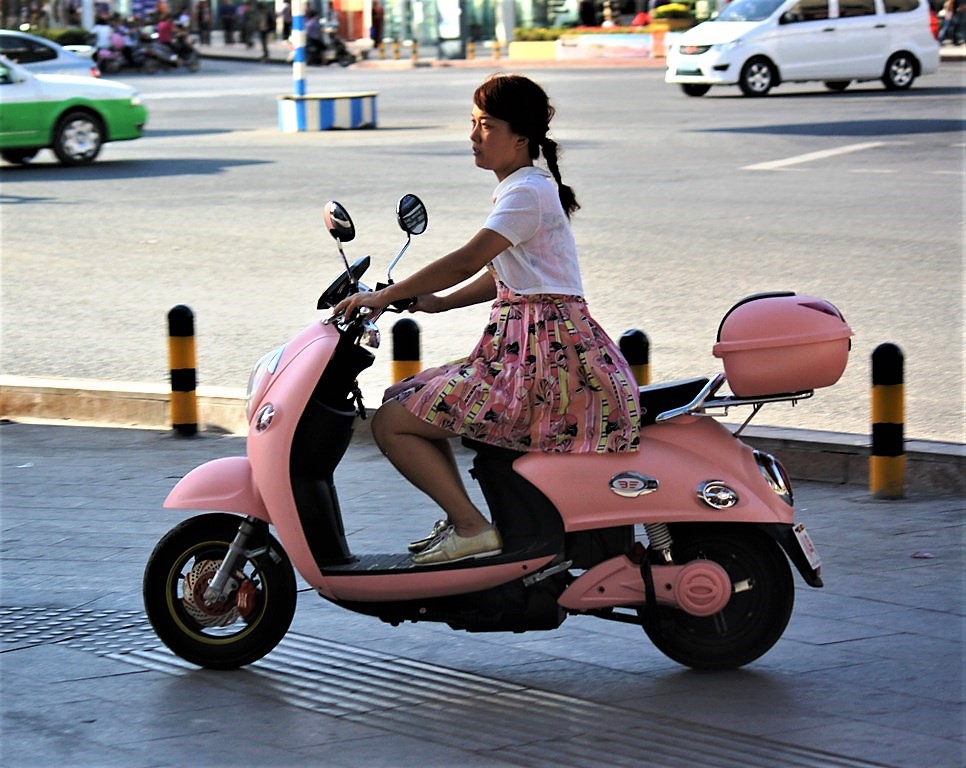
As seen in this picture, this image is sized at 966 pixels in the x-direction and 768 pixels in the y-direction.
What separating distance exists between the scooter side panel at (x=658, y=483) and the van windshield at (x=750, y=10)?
25.3 metres

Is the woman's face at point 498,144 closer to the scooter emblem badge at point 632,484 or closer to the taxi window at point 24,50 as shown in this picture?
the scooter emblem badge at point 632,484

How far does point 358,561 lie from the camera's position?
4.76m

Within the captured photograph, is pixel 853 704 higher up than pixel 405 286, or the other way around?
pixel 405 286

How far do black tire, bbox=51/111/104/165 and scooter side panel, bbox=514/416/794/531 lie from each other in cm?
1748

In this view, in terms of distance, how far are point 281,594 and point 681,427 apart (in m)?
1.24

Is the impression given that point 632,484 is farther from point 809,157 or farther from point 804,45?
point 804,45

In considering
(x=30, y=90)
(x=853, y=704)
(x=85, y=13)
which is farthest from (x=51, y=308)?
(x=85, y=13)

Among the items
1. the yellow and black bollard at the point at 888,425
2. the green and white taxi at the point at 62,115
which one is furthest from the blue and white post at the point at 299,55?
the yellow and black bollard at the point at 888,425

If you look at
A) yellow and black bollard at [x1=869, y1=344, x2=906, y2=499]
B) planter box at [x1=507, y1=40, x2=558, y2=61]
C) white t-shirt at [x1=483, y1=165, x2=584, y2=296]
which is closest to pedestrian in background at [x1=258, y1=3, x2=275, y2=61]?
planter box at [x1=507, y1=40, x2=558, y2=61]

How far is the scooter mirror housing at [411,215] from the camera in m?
4.54

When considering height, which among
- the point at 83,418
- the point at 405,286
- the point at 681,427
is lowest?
the point at 83,418

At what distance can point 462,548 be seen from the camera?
462 cm

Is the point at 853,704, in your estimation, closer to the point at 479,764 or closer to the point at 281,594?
the point at 479,764

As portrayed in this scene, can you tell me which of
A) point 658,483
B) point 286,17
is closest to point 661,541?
point 658,483
